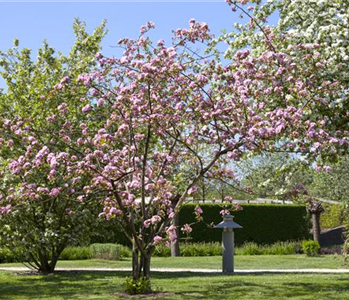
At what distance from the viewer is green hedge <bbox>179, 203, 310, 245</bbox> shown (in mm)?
28523

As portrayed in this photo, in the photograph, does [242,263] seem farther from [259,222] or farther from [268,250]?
[259,222]

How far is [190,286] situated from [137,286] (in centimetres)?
160

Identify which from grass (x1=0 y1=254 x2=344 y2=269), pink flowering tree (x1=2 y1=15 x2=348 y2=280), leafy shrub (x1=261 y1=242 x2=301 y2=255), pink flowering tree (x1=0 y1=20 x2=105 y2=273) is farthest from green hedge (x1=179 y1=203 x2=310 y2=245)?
pink flowering tree (x1=2 y1=15 x2=348 y2=280)

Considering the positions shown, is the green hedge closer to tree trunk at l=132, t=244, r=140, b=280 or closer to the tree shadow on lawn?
the tree shadow on lawn

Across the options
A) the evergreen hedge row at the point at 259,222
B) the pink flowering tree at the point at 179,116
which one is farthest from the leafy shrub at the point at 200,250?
the pink flowering tree at the point at 179,116

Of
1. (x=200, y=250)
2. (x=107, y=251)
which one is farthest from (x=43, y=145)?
(x=200, y=250)

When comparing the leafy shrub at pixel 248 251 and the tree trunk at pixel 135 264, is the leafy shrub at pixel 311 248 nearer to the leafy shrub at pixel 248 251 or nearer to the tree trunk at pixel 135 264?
the leafy shrub at pixel 248 251

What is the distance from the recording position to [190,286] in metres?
12.9

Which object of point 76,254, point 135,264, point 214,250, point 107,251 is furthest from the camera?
point 214,250

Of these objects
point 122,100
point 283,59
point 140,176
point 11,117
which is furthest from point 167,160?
point 11,117

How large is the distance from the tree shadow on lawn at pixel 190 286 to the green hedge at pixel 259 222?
12.7m

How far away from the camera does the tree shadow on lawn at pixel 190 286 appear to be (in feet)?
37.7

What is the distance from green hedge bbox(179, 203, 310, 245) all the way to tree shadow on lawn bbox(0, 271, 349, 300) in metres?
12.7

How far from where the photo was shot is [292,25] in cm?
1427
